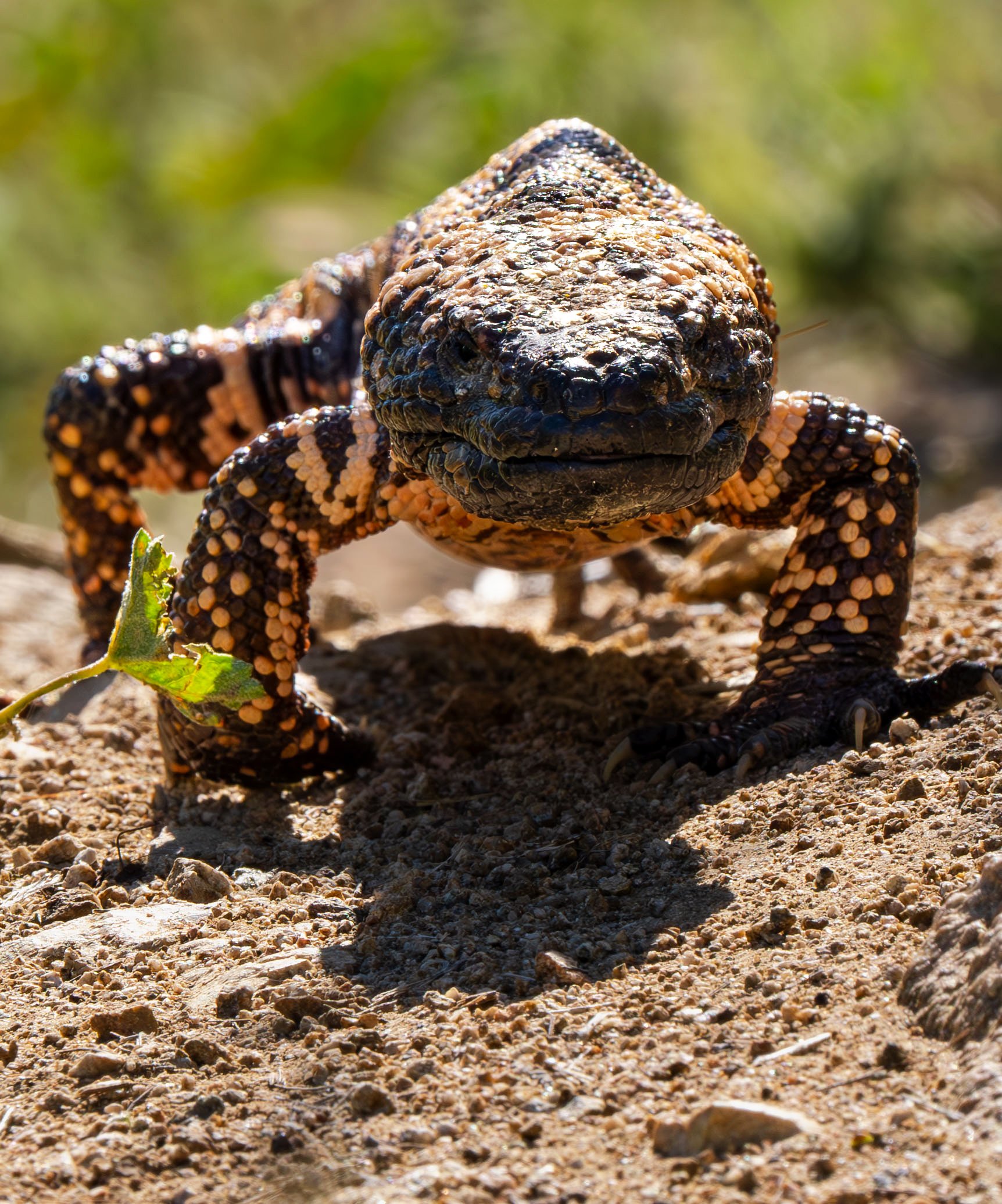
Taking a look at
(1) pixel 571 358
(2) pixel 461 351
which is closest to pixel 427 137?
(2) pixel 461 351

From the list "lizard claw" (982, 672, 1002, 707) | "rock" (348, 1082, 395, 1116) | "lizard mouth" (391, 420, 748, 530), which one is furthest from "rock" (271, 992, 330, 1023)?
"lizard claw" (982, 672, 1002, 707)

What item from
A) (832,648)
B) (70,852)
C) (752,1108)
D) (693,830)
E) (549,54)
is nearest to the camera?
(752,1108)

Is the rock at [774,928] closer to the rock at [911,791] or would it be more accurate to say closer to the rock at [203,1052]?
the rock at [911,791]

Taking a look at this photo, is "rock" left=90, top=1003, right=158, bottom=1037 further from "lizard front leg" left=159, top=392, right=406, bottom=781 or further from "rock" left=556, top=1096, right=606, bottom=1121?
"lizard front leg" left=159, top=392, right=406, bottom=781

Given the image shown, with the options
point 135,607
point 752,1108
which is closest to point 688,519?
point 135,607

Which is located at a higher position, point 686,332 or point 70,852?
point 686,332

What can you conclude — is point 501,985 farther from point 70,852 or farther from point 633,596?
point 633,596

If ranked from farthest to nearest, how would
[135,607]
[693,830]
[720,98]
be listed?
1. [720,98]
2. [693,830]
3. [135,607]
